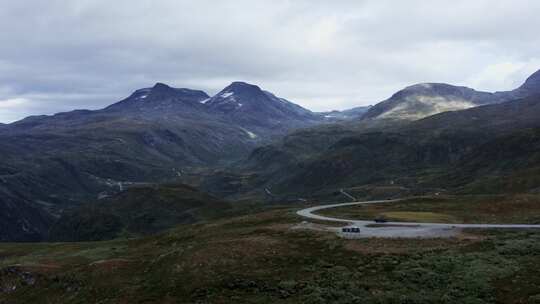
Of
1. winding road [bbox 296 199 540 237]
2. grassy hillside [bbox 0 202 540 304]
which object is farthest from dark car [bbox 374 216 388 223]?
grassy hillside [bbox 0 202 540 304]

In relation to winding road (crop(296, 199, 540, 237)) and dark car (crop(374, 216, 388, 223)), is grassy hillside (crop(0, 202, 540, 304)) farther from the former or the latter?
dark car (crop(374, 216, 388, 223))

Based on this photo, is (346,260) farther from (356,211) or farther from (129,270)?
(356,211)

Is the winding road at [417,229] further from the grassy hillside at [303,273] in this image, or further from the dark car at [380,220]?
the grassy hillside at [303,273]

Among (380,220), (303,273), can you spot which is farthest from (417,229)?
(303,273)

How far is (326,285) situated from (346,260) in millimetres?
7741

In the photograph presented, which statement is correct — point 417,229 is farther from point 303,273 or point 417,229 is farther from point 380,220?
point 303,273

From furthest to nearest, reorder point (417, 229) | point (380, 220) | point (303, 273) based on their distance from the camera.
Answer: point (380, 220) < point (417, 229) < point (303, 273)

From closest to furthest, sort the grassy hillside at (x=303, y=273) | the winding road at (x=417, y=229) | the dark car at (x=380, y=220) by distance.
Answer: the grassy hillside at (x=303, y=273) → the winding road at (x=417, y=229) → the dark car at (x=380, y=220)

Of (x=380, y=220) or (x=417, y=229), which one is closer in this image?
(x=417, y=229)

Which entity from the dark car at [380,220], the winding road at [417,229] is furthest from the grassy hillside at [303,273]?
the dark car at [380,220]

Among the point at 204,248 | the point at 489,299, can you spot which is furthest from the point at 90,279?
the point at 489,299

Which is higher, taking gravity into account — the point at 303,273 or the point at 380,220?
the point at 380,220

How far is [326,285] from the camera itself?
46594mm

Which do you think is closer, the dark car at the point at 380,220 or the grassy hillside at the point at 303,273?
the grassy hillside at the point at 303,273
